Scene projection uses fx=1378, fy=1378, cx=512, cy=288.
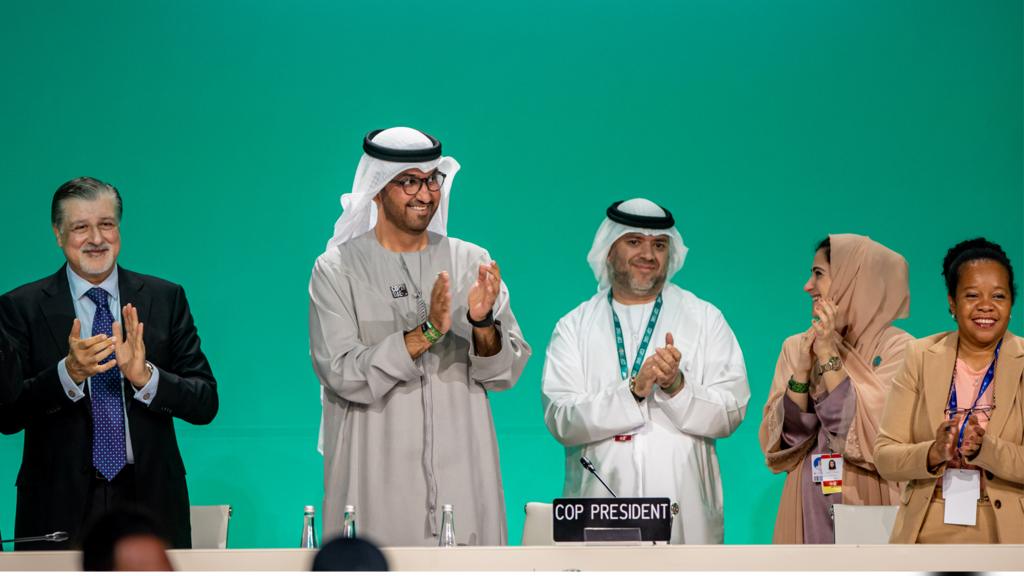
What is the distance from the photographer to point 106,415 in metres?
4.14

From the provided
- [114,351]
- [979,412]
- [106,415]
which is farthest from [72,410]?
[979,412]

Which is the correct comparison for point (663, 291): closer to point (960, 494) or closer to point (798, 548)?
point (960, 494)

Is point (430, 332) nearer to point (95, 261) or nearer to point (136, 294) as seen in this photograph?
point (136, 294)

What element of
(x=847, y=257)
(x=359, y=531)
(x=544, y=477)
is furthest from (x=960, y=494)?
(x=544, y=477)

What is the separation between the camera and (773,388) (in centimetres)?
462

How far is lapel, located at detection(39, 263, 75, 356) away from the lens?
4199 mm

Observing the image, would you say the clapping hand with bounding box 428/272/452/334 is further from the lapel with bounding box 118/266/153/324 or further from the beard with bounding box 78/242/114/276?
the beard with bounding box 78/242/114/276

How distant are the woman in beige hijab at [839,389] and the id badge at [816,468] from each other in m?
0.01

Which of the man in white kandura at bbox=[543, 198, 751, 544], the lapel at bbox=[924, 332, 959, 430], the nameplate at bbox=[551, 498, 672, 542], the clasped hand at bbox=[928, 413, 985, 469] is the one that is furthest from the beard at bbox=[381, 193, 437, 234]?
the clasped hand at bbox=[928, 413, 985, 469]

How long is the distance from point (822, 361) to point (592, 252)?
0.96 m

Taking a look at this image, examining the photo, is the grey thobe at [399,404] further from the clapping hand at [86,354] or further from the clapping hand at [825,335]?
the clapping hand at [825,335]

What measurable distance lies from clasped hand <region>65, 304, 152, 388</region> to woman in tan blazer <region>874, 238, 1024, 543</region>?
211 cm

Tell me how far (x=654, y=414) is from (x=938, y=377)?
44.4 inches

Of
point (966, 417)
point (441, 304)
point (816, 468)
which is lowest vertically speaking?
point (816, 468)
